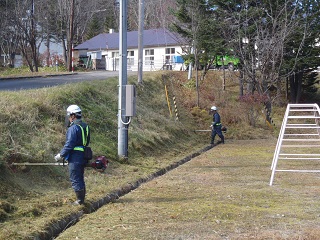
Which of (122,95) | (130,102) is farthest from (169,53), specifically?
(130,102)

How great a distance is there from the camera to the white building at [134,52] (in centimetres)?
4619

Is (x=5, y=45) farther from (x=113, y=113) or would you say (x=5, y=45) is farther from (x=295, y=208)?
(x=295, y=208)

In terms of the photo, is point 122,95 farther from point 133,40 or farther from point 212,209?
point 133,40

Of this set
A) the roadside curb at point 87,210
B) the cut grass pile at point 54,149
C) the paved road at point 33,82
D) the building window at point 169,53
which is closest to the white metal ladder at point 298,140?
the roadside curb at point 87,210

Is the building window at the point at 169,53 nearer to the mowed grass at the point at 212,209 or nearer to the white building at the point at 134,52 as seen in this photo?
the white building at the point at 134,52

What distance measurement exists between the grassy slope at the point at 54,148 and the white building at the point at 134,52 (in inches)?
1043

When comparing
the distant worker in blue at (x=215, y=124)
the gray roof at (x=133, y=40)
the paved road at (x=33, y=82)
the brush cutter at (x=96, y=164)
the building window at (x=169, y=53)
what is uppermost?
the gray roof at (x=133, y=40)

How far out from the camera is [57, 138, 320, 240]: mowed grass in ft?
20.4

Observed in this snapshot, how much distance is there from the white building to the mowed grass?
32498 millimetres

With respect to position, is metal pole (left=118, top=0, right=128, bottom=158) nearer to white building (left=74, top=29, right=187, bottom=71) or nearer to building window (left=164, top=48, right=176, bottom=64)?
white building (left=74, top=29, right=187, bottom=71)

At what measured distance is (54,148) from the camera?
10.2m

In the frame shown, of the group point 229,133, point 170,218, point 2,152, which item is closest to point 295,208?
point 170,218

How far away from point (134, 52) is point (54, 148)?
40.4 meters

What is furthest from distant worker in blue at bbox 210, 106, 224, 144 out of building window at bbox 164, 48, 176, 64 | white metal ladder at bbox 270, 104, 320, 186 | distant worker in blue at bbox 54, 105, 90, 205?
building window at bbox 164, 48, 176, 64
